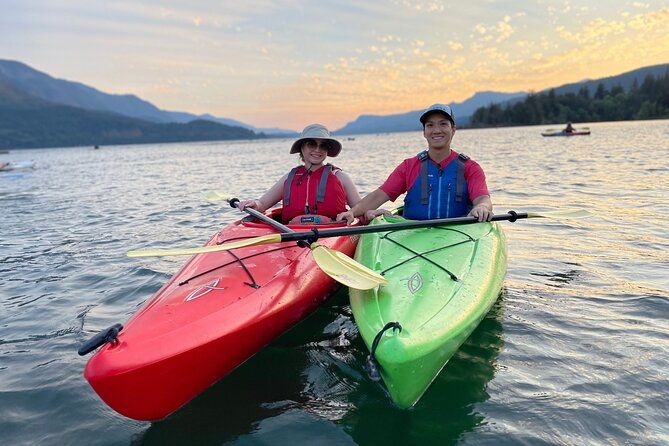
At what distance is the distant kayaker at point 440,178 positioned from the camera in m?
4.82

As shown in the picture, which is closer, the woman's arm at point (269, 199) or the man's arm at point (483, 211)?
the man's arm at point (483, 211)

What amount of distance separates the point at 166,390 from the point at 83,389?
1101 mm

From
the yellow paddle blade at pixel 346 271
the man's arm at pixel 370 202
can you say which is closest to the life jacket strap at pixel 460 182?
the man's arm at pixel 370 202

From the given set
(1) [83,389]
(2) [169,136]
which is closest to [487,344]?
(1) [83,389]

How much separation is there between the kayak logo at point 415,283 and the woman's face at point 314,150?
86.9 inches

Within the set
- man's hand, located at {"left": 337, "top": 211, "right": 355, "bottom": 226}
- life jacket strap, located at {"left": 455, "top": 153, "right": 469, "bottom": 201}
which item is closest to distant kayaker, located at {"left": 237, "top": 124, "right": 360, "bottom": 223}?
man's hand, located at {"left": 337, "top": 211, "right": 355, "bottom": 226}

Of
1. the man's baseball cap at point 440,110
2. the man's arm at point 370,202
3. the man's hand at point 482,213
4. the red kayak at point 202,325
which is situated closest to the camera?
the red kayak at point 202,325

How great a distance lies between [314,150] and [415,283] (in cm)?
238

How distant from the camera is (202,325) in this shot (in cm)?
319

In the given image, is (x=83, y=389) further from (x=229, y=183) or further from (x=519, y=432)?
(x=229, y=183)

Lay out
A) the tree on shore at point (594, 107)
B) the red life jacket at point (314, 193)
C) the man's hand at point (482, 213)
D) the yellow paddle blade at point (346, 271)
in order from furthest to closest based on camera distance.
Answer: the tree on shore at point (594, 107), the red life jacket at point (314, 193), the man's hand at point (482, 213), the yellow paddle blade at point (346, 271)

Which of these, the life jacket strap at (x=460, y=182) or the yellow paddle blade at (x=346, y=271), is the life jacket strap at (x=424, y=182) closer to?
the life jacket strap at (x=460, y=182)

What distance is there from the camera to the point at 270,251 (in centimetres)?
450

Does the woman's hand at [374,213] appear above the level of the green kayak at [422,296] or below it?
above
